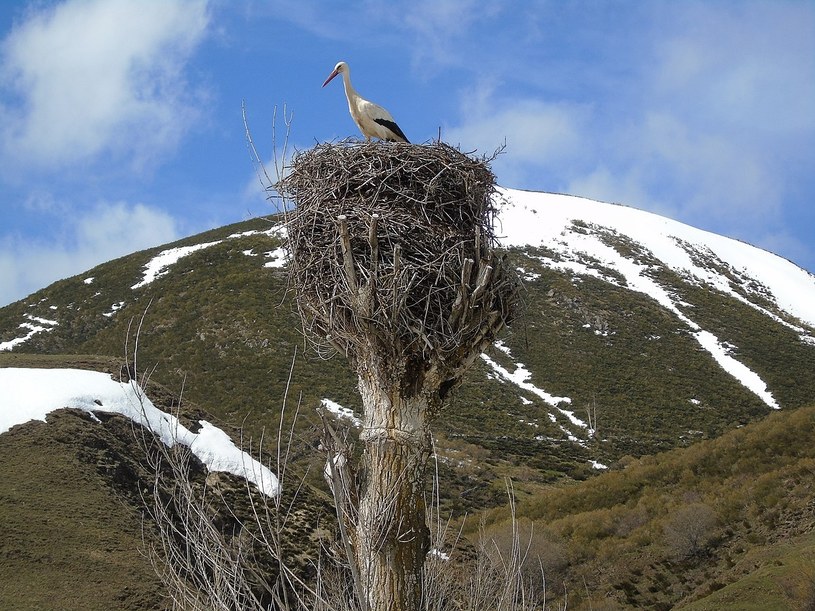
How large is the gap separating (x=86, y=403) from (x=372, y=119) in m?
12.6

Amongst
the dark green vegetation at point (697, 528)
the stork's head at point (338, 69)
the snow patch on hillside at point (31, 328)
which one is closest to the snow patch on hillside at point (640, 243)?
the dark green vegetation at point (697, 528)

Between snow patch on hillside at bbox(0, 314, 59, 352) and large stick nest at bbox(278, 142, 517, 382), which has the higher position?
snow patch on hillside at bbox(0, 314, 59, 352)

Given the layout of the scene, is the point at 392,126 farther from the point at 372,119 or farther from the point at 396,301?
the point at 396,301

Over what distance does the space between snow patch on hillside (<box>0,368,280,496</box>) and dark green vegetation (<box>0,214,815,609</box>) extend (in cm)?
68

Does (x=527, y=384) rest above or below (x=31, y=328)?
below

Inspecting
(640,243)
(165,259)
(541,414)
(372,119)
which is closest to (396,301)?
(372,119)

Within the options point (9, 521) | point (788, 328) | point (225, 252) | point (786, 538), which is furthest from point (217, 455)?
point (788, 328)

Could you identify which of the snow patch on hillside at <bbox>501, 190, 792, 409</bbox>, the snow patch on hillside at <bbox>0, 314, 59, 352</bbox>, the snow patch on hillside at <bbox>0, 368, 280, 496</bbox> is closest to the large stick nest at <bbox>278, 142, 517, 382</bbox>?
the snow patch on hillside at <bbox>0, 368, 280, 496</bbox>

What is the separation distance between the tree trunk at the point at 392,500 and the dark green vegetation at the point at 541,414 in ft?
1.66

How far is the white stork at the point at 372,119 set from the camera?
25.0 ft

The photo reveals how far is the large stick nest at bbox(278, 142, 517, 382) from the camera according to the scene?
5.43 meters

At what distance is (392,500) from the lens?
5.00 metres

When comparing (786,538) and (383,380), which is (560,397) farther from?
(383,380)

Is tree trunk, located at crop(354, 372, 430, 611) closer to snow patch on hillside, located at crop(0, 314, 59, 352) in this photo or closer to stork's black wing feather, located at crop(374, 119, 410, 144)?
stork's black wing feather, located at crop(374, 119, 410, 144)
